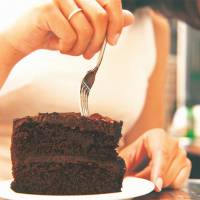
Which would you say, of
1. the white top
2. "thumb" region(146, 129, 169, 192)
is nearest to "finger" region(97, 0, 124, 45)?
"thumb" region(146, 129, 169, 192)

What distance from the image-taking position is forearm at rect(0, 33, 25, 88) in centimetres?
103

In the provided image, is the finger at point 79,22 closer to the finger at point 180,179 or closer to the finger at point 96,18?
the finger at point 96,18

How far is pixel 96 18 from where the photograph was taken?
87cm

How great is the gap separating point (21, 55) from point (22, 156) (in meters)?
0.27

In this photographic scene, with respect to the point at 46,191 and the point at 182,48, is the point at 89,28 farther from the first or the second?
the point at 182,48

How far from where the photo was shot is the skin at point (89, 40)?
883mm

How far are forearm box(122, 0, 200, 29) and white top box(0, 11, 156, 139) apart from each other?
0.23ft

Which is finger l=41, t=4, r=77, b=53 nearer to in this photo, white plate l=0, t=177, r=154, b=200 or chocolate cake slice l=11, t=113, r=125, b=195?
chocolate cake slice l=11, t=113, r=125, b=195

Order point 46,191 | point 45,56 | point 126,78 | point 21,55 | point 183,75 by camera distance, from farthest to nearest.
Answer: point 183,75 → point 126,78 → point 45,56 → point 21,55 → point 46,191

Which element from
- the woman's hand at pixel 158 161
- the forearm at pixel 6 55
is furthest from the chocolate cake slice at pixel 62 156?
the forearm at pixel 6 55

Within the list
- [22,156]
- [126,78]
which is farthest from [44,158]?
[126,78]

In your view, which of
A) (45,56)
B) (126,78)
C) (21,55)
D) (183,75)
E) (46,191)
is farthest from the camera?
(183,75)

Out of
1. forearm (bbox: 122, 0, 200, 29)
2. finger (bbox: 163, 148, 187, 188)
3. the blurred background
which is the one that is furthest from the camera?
the blurred background

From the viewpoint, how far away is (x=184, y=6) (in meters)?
1.58
